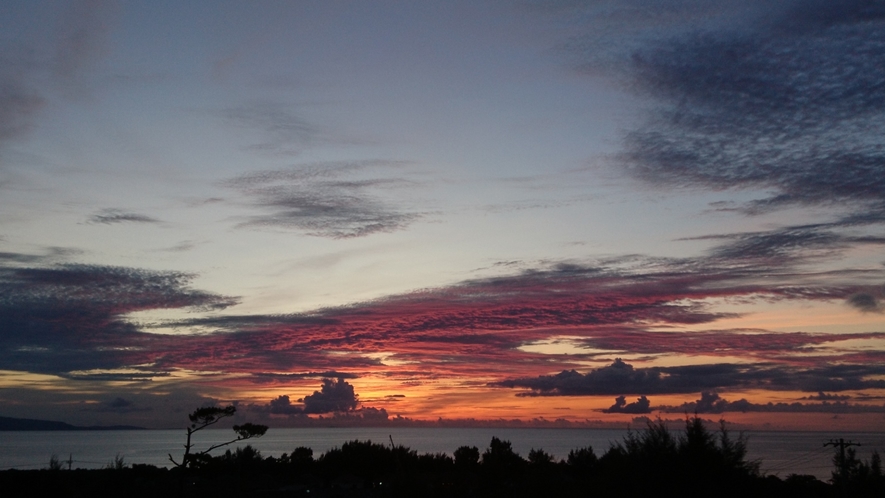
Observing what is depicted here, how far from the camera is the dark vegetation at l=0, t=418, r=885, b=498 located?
18406mm

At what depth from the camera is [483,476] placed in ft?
118

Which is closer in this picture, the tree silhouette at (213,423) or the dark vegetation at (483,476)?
the dark vegetation at (483,476)

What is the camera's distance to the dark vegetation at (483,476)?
1841cm

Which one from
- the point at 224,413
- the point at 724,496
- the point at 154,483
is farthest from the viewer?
the point at 154,483

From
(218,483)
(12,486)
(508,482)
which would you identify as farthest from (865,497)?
(12,486)

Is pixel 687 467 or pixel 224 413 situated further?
pixel 224 413

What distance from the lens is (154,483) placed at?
118 ft

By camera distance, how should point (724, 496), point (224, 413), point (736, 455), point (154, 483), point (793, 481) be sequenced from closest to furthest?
1. point (724, 496)
2. point (736, 455)
3. point (224, 413)
4. point (793, 481)
5. point (154, 483)

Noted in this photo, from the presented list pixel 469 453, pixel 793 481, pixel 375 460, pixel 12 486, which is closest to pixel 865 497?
pixel 793 481

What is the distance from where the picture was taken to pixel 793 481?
1287 inches

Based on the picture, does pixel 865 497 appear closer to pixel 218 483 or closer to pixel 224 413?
pixel 224 413

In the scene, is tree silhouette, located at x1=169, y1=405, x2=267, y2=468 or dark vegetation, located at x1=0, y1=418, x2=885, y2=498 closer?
dark vegetation, located at x1=0, y1=418, x2=885, y2=498

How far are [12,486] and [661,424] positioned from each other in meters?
28.3

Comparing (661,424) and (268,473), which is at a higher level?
(661,424)
